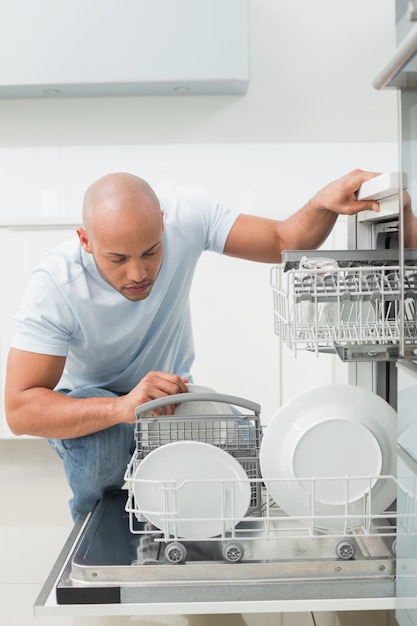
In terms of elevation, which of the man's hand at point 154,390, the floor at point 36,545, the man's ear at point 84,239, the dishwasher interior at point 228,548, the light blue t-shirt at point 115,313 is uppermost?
the man's ear at point 84,239

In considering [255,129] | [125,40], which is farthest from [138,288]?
[255,129]

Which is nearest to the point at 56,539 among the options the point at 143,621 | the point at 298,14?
the point at 143,621

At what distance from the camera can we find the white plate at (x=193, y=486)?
1.22m

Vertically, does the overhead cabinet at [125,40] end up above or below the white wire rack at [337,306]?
above

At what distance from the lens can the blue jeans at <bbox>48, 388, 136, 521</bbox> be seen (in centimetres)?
163

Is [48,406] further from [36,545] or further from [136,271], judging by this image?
[36,545]

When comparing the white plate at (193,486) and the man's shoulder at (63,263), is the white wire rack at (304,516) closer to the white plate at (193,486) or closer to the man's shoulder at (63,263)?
the white plate at (193,486)

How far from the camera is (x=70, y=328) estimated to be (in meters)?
1.67

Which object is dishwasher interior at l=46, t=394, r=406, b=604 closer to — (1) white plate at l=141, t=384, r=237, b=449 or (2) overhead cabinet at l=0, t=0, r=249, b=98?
(1) white plate at l=141, t=384, r=237, b=449

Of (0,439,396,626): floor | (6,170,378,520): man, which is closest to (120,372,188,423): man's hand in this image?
(6,170,378,520): man

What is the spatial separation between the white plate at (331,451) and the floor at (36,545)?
1.31 feet

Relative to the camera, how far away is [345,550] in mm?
1171

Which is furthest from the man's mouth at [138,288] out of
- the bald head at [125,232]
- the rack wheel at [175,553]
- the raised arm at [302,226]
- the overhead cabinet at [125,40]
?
the overhead cabinet at [125,40]

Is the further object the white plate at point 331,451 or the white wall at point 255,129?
the white wall at point 255,129
